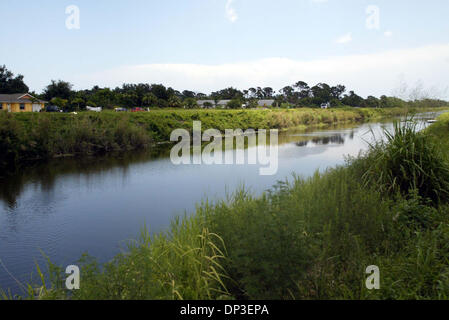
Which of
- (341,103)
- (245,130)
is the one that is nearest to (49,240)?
(245,130)

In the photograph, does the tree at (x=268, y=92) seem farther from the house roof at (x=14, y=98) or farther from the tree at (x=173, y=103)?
the house roof at (x=14, y=98)

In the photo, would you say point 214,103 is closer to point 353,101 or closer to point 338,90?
point 353,101

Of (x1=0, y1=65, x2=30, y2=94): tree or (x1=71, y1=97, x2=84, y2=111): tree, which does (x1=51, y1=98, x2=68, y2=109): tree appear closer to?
(x1=71, y1=97, x2=84, y2=111): tree

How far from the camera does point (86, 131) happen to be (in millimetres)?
21078

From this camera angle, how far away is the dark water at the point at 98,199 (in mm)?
7426

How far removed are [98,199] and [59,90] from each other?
40.6m

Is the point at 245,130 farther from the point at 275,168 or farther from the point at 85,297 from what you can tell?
the point at 85,297

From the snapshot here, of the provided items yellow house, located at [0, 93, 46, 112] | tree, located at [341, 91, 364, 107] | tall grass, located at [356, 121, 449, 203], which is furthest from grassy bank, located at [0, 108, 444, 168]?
tree, located at [341, 91, 364, 107]

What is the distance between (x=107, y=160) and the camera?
18.8m

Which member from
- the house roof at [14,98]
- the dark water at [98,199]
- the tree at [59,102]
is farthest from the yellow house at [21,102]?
the dark water at [98,199]

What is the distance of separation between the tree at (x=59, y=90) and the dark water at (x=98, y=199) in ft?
104

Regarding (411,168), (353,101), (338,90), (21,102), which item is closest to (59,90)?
(21,102)

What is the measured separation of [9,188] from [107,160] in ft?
21.3

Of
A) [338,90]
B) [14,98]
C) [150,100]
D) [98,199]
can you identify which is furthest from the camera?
[338,90]
